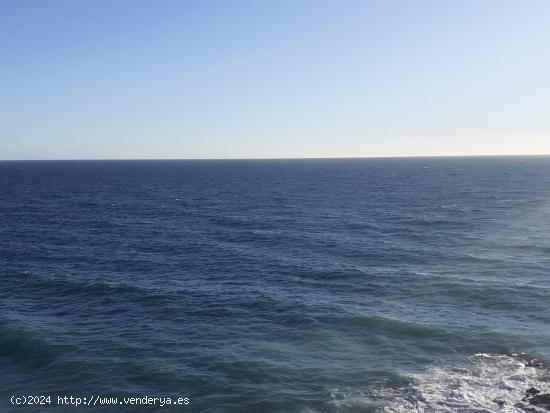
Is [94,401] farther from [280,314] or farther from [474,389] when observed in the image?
[474,389]

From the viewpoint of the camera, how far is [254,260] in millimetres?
63719

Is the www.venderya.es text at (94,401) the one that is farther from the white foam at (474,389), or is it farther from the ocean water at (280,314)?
the white foam at (474,389)

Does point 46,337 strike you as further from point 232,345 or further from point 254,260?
point 254,260

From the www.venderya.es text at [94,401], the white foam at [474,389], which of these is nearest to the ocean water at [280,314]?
the white foam at [474,389]

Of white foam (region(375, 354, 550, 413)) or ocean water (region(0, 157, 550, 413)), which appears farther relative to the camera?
ocean water (region(0, 157, 550, 413))

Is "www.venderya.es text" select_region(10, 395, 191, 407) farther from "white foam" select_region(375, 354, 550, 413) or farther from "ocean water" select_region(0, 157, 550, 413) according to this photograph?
"white foam" select_region(375, 354, 550, 413)

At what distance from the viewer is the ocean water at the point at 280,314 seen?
31219 millimetres

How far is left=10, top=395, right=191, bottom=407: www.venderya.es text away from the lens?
29.6 meters

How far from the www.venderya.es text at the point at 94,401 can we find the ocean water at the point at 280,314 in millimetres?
482

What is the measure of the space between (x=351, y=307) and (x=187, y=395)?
1978 centimetres

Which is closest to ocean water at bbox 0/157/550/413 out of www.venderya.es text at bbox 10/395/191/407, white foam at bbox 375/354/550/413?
white foam at bbox 375/354/550/413

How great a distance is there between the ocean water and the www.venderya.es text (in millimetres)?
482

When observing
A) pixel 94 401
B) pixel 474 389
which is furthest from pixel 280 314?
pixel 94 401

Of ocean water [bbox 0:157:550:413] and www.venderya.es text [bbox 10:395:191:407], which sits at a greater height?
ocean water [bbox 0:157:550:413]
